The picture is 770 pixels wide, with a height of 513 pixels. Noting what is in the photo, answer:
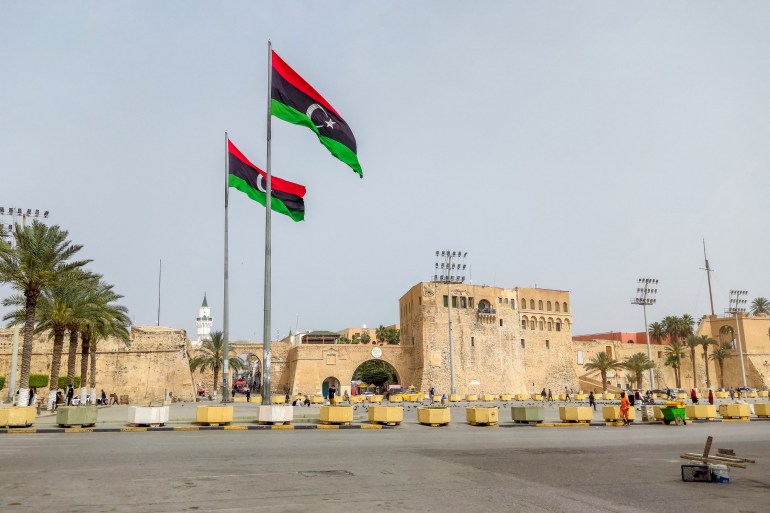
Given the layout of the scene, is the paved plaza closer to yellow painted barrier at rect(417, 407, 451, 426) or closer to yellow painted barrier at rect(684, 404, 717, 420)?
yellow painted barrier at rect(417, 407, 451, 426)

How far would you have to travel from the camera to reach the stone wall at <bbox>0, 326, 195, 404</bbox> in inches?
1881

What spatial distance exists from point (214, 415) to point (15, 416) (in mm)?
5763

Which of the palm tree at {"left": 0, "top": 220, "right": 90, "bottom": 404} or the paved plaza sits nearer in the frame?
the paved plaza

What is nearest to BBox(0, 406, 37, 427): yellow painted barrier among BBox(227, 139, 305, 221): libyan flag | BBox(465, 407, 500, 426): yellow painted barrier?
BBox(227, 139, 305, 221): libyan flag

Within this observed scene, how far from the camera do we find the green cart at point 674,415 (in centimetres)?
2262

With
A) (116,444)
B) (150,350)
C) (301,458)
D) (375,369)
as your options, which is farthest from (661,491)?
(375,369)

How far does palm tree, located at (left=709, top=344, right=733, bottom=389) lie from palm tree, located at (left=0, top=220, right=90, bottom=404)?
73.2 meters

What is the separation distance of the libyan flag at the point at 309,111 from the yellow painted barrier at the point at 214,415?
8814mm

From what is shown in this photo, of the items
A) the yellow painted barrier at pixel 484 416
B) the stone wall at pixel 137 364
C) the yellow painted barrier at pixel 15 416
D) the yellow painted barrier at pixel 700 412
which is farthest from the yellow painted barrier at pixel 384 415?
the stone wall at pixel 137 364

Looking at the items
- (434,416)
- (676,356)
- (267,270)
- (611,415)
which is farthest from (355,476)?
(676,356)

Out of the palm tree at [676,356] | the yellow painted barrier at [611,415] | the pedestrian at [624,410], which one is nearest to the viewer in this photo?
the pedestrian at [624,410]

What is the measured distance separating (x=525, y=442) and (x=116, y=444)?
9821 millimetres

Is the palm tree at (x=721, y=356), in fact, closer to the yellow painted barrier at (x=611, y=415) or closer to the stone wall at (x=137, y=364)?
the yellow painted barrier at (x=611, y=415)

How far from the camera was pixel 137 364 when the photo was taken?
48.4 meters
